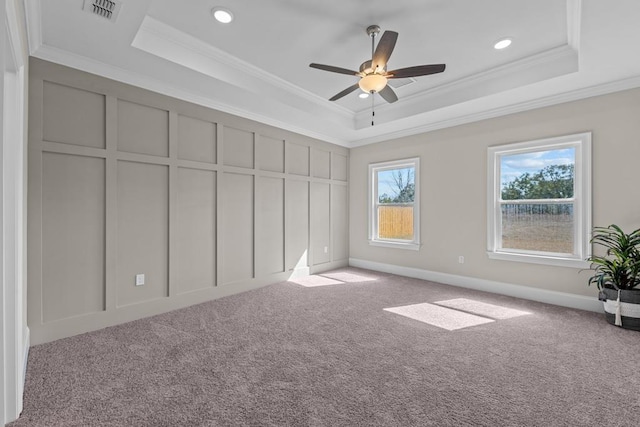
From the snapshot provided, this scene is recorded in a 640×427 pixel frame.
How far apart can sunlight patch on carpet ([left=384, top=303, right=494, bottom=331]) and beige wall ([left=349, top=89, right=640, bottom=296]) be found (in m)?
1.25

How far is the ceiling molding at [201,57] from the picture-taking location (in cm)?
271

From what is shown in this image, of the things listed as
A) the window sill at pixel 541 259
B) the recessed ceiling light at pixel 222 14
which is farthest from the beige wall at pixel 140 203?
the window sill at pixel 541 259

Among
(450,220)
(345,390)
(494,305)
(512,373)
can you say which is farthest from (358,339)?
(450,220)

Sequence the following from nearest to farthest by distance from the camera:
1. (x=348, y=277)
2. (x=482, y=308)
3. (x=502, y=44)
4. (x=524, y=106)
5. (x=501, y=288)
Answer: (x=502, y=44)
(x=482, y=308)
(x=524, y=106)
(x=501, y=288)
(x=348, y=277)

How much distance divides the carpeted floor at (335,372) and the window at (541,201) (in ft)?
2.76

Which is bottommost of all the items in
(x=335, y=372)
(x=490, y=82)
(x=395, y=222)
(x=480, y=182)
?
(x=335, y=372)

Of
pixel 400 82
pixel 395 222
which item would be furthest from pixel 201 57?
pixel 395 222

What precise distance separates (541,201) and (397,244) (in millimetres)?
2200

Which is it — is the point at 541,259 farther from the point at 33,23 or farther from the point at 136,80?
the point at 33,23

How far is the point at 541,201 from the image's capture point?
384 cm

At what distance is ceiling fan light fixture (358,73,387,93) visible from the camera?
8.83ft

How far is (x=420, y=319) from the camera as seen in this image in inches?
125

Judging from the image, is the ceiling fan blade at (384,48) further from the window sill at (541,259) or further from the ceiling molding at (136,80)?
the window sill at (541,259)

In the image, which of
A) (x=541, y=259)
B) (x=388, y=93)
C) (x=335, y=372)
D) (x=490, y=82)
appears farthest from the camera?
(x=541, y=259)
